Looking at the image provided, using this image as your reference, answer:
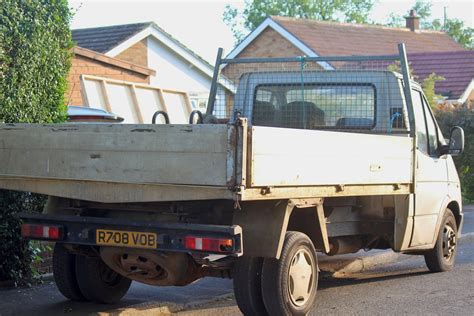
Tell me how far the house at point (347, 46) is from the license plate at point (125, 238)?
2462cm

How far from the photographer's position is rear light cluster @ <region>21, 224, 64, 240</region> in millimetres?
6887

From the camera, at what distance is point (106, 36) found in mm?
23625

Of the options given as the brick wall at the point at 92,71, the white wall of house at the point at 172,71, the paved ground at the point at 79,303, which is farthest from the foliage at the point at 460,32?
A: the paved ground at the point at 79,303

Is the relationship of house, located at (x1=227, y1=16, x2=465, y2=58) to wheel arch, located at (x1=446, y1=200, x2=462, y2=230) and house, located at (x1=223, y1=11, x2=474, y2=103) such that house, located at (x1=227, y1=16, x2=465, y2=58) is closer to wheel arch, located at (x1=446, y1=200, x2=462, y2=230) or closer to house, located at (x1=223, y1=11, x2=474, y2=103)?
house, located at (x1=223, y1=11, x2=474, y2=103)

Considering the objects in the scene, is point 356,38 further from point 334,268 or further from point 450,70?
point 334,268

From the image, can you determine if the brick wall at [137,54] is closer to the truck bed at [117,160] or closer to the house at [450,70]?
the house at [450,70]

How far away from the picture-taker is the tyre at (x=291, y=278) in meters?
6.78

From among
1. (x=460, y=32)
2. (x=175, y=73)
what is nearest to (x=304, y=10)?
(x=460, y=32)

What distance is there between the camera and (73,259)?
7625 mm

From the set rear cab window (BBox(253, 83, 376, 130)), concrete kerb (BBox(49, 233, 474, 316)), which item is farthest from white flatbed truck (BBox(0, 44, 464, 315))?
rear cab window (BBox(253, 83, 376, 130))

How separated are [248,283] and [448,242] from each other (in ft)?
13.1

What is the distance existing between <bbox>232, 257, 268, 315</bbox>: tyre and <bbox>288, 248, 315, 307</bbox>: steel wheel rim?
0.92 ft

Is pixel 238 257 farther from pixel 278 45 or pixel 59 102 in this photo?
pixel 278 45

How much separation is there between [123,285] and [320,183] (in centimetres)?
235
